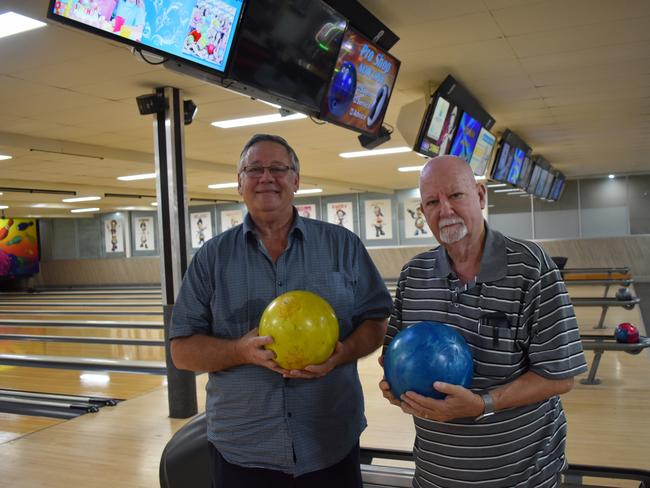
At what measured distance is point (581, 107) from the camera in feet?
20.1

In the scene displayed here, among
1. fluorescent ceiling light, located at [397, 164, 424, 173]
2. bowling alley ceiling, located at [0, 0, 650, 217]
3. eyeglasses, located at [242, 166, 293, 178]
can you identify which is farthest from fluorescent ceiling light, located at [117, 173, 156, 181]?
eyeglasses, located at [242, 166, 293, 178]

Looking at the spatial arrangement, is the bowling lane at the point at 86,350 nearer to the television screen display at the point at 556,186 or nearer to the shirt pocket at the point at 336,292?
the shirt pocket at the point at 336,292

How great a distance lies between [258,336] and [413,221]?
1336 centimetres

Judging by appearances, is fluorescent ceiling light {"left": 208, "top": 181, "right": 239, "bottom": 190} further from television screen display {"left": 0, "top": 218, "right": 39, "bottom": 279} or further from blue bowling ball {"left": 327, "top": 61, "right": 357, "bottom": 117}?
blue bowling ball {"left": 327, "top": 61, "right": 357, "bottom": 117}

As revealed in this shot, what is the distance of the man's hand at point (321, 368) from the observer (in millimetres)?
1419

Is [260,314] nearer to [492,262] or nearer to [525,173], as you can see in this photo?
[492,262]

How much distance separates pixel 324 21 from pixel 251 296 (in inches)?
69.3

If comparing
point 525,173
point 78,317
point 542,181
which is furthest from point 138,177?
point 542,181

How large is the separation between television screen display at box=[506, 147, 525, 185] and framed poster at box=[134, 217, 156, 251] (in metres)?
11.9

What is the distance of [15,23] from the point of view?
9.78ft

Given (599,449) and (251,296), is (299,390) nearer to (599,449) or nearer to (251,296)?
(251,296)

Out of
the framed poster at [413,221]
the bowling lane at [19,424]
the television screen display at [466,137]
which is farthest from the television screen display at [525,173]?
the bowling lane at [19,424]

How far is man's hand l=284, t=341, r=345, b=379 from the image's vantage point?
1.42 m

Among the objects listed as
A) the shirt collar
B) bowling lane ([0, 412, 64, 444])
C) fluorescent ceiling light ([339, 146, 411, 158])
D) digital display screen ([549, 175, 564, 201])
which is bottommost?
bowling lane ([0, 412, 64, 444])
